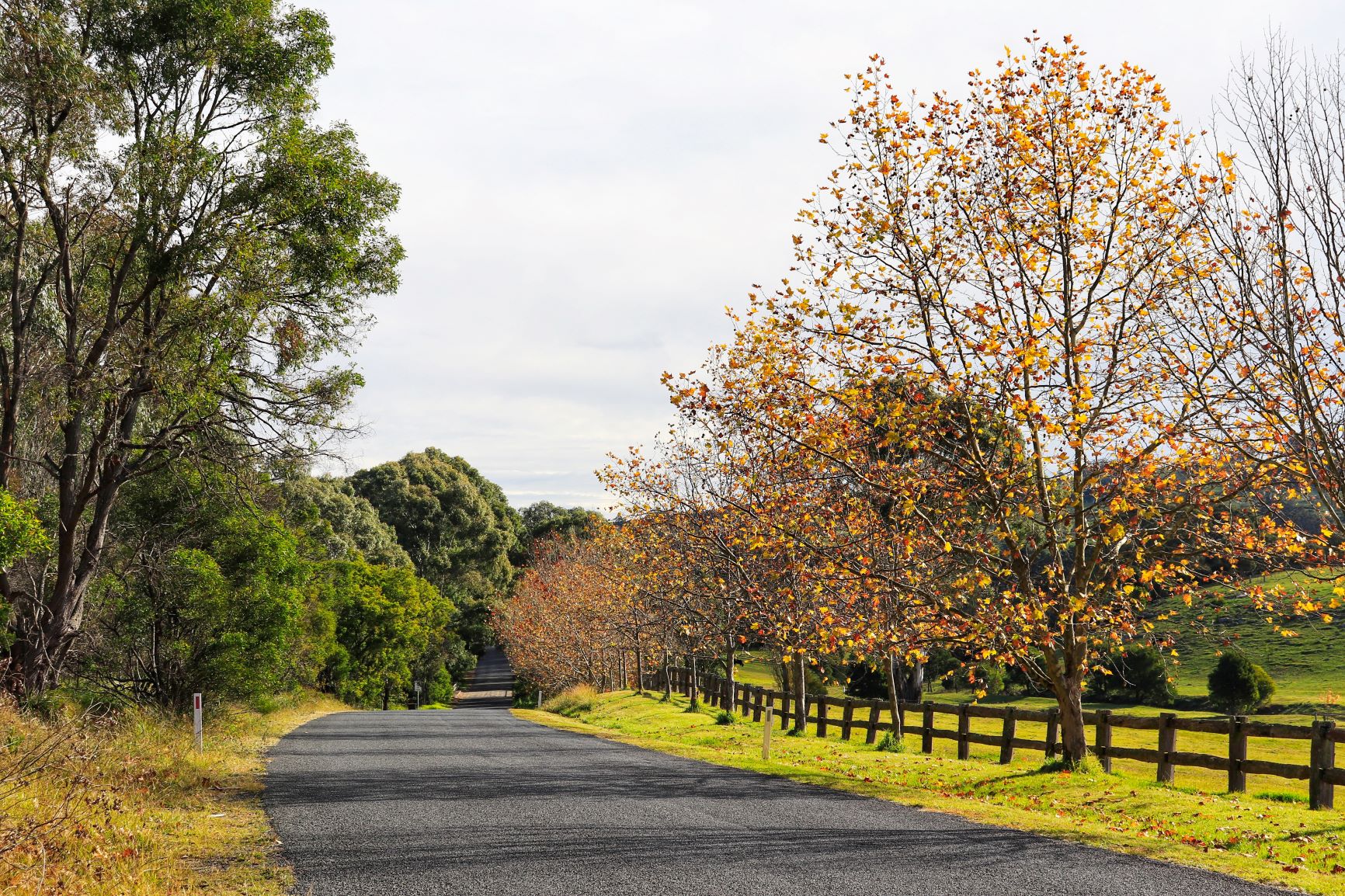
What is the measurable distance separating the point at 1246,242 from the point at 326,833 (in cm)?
1092

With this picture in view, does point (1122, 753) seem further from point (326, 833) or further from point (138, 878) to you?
point (138, 878)

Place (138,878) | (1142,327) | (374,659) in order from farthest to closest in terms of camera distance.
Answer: (374,659), (1142,327), (138,878)

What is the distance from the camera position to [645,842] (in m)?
10.1

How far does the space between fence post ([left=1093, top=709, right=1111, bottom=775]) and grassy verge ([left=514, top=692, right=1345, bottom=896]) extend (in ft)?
2.27

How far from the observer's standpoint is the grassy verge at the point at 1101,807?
984 cm

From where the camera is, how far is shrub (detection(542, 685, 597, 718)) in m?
37.2

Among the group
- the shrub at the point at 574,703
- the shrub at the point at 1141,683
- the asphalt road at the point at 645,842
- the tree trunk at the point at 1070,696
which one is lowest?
the shrub at the point at 574,703

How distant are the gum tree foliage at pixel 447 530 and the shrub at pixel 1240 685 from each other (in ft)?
158

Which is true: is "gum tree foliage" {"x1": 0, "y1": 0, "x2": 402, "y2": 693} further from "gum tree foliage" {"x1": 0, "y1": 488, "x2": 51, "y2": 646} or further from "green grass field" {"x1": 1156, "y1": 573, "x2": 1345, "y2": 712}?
"green grass field" {"x1": 1156, "y1": 573, "x2": 1345, "y2": 712}

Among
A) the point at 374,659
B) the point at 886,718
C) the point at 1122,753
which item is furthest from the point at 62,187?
the point at 374,659

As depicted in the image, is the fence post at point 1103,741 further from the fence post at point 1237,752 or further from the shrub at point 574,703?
the shrub at point 574,703

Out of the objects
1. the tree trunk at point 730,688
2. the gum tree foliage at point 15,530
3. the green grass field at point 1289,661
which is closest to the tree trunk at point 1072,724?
the tree trunk at point 730,688

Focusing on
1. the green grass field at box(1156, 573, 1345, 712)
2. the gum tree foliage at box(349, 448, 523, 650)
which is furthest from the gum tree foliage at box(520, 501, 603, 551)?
the green grass field at box(1156, 573, 1345, 712)

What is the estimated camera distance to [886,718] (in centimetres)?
3164
